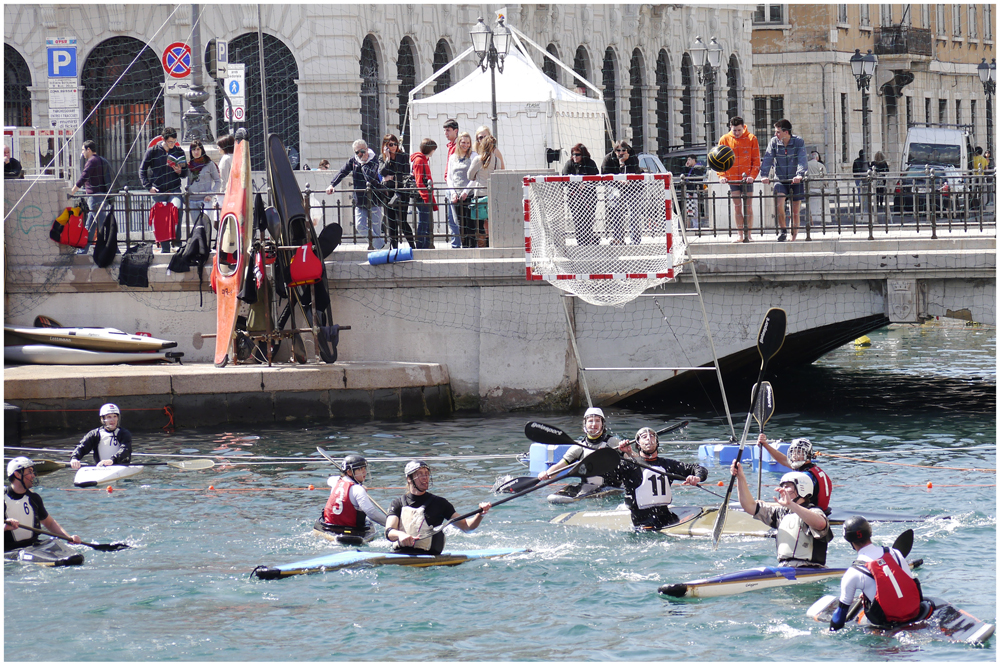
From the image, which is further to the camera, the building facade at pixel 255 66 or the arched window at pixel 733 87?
the arched window at pixel 733 87

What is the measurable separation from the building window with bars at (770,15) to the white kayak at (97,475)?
34.8 metres

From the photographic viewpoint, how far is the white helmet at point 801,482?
10.3 meters

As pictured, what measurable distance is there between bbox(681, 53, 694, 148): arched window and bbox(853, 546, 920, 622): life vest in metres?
32.4

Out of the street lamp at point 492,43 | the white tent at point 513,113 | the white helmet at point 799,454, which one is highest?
the street lamp at point 492,43

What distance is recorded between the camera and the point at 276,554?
11375mm

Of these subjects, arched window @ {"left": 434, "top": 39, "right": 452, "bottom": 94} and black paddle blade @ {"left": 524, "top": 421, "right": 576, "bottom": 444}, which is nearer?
black paddle blade @ {"left": 524, "top": 421, "right": 576, "bottom": 444}

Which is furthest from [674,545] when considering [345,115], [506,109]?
[345,115]

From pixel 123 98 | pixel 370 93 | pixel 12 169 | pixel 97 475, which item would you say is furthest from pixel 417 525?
pixel 123 98

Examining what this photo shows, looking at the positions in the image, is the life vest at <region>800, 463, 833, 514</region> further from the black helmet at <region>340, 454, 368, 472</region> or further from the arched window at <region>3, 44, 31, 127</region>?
the arched window at <region>3, 44, 31, 127</region>

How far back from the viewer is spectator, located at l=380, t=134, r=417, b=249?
1764 centimetres

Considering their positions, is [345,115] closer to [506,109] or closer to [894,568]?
[506,109]

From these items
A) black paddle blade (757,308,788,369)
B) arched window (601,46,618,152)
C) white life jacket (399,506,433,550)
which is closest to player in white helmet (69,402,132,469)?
white life jacket (399,506,433,550)

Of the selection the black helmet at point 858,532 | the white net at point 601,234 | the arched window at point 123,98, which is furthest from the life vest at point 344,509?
the arched window at point 123,98

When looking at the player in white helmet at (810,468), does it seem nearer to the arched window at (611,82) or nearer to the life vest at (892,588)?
the life vest at (892,588)
